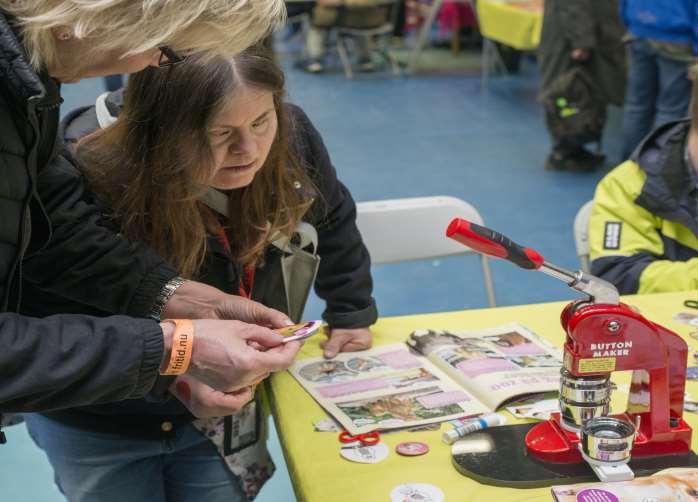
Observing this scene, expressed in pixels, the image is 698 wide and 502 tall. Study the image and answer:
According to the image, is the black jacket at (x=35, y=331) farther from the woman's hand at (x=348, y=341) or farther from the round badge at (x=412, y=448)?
the woman's hand at (x=348, y=341)

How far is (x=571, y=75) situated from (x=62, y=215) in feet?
13.6

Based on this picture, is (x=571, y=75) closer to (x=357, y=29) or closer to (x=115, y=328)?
(x=357, y=29)

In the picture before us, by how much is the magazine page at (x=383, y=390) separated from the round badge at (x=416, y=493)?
167 millimetres

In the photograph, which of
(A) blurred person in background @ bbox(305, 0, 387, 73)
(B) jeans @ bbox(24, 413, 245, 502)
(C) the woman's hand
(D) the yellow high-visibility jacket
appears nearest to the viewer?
(B) jeans @ bbox(24, 413, 245, 502)

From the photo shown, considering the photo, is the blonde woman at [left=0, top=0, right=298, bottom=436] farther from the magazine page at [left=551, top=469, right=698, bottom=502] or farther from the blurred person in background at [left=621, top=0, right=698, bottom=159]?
the blurred person in background at [left=621, top=0, right=698, bottom=159]

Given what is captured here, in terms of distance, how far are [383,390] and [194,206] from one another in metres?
0.45

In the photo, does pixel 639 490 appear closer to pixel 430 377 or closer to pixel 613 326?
pixel 613 326

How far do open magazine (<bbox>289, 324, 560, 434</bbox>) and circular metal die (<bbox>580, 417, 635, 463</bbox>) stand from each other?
0.83 feet

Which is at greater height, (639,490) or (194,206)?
(194,206)

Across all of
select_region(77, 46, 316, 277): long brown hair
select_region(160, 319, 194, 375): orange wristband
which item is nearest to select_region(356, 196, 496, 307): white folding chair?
select_region(77, 46, 316, 277): long brown hair

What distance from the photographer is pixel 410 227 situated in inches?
96.2

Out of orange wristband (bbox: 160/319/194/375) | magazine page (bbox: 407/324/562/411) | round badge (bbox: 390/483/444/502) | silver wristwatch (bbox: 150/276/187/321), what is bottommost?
magazine page (bbox: 407/324/562/411)

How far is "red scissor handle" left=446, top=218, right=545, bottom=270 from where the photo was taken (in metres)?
1.23

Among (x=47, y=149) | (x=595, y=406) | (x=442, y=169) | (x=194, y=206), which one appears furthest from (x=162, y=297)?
(x=442, y=169)
